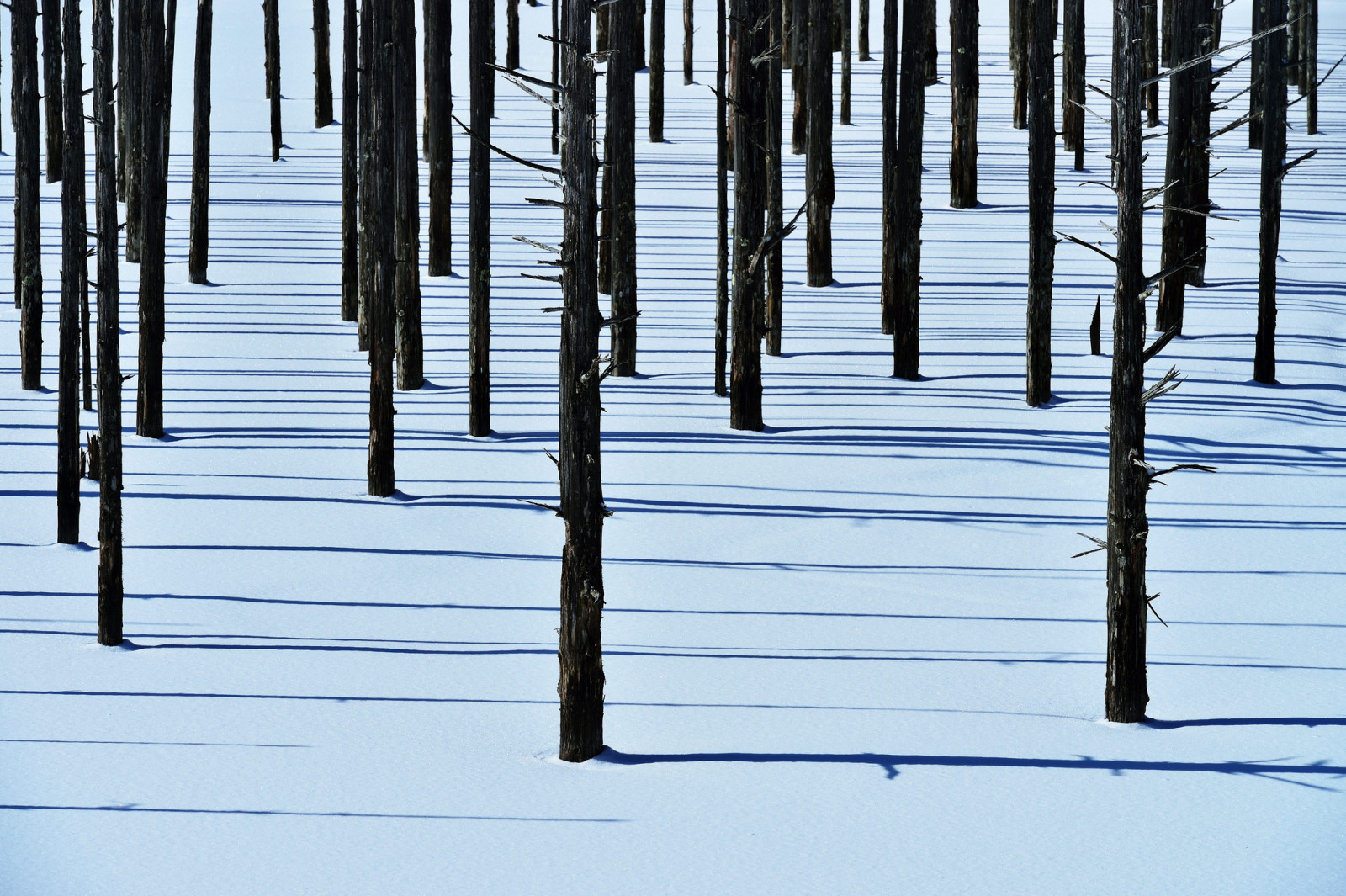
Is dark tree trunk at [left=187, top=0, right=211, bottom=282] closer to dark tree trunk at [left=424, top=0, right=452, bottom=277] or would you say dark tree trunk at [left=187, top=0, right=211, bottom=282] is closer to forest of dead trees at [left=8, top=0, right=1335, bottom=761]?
forest of dead trees at [left=8, top=0, right=1335, bottom=761]

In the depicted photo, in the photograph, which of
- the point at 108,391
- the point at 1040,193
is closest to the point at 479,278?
the point at 1040,193

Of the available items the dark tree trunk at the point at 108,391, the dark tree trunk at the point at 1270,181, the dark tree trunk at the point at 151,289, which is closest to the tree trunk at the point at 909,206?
the dark tree trunk at the point at 1270,181

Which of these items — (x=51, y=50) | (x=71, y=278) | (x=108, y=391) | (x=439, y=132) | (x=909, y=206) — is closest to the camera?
(x=108, y=391)

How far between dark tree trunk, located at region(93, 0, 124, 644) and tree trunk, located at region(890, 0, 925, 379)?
6.74m

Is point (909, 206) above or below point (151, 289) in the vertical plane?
above

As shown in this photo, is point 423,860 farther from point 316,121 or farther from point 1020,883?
point 316,121

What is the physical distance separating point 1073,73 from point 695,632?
1591cm

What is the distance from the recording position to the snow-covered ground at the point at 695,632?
5.14m

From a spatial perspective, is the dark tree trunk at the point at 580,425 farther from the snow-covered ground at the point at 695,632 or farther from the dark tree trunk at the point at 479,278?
the dark tree trunk at the point at 479,278

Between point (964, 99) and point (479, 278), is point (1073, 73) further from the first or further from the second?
point (479, 278)

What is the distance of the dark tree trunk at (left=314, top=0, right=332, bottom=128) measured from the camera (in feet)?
78.1

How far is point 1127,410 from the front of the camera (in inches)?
233

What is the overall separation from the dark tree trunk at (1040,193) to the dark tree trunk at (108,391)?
6.72m

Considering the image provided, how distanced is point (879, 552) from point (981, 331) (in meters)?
6.74
